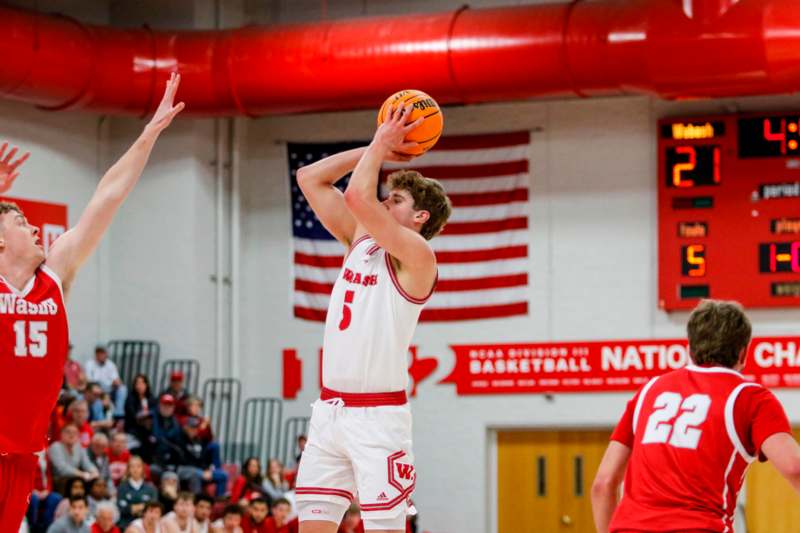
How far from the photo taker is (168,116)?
5.85 m

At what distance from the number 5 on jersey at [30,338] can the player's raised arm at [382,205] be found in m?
1.51

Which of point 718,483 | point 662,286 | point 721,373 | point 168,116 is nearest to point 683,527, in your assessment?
point 718,483

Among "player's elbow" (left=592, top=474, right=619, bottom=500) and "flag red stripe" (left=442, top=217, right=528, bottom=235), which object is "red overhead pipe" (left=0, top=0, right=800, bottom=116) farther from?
"player's elbow" (left=592, top=474, right=619, bottom=500)

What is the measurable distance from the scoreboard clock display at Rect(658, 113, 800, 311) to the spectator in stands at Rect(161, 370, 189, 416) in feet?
22.2

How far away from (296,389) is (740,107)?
7571mm

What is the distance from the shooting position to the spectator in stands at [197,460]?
16.3m

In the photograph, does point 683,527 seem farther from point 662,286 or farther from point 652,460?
point 662,286

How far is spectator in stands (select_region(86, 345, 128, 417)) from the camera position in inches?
685

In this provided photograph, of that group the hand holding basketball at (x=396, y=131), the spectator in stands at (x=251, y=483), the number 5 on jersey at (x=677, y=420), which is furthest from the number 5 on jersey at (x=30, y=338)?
the spectator in stands at (x=251, y=483)

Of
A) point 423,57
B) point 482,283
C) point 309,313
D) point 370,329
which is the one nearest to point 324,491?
point 370,329

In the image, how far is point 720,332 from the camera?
5.05 metres

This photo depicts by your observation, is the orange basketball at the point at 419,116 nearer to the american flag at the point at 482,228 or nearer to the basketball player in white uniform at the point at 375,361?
the basketball player in white uniform at the point at 375,361

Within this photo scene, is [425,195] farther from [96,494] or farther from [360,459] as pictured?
[96,494]

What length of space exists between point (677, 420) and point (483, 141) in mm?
13498
